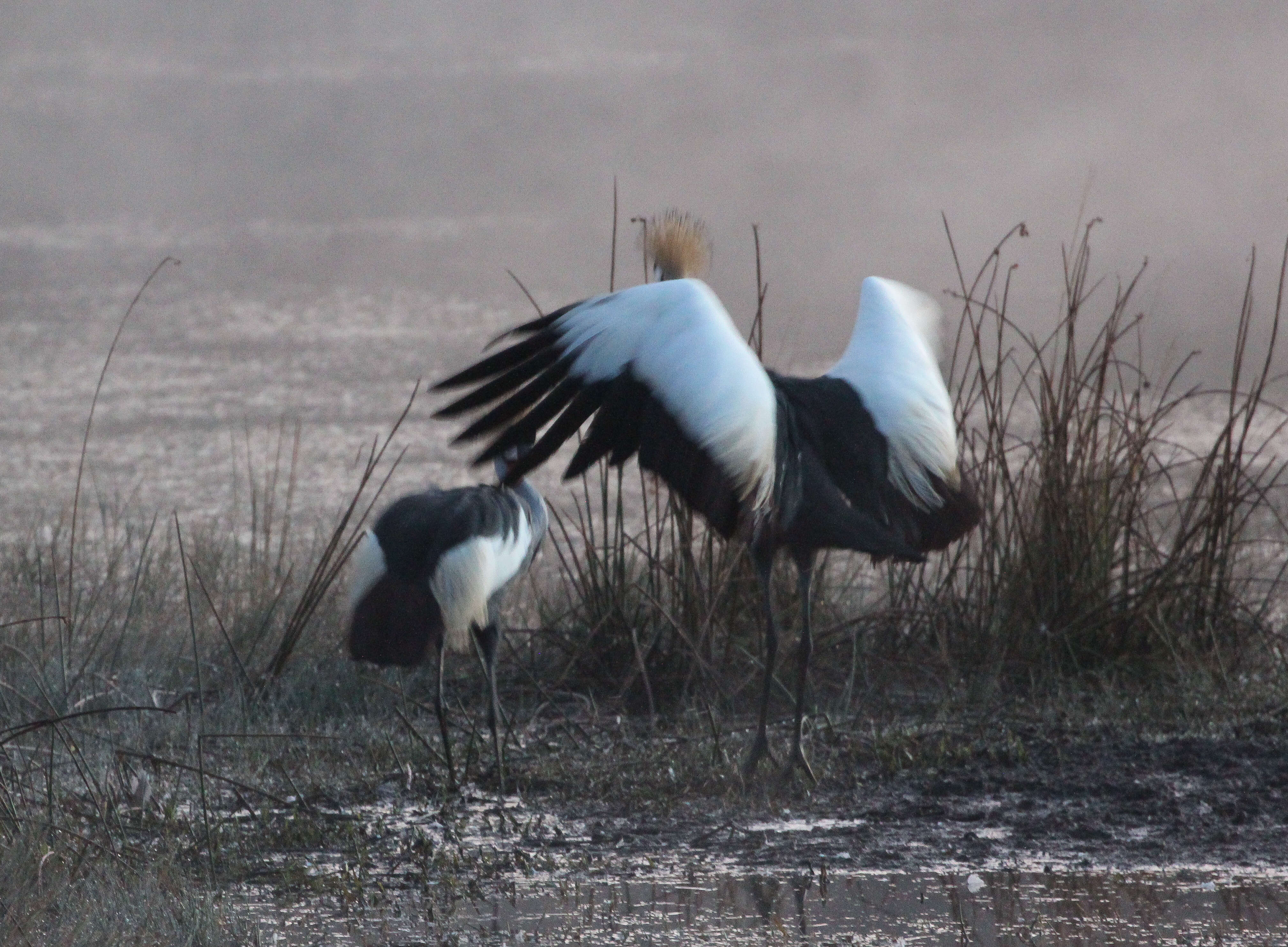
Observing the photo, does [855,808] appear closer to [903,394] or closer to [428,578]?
[903,394]

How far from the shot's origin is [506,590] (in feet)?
24.6

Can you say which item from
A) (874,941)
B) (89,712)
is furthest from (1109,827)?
(89,712)

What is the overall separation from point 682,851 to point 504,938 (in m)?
0.76

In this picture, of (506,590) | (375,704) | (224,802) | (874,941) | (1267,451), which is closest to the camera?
(874,941)

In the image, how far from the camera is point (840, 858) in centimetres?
401

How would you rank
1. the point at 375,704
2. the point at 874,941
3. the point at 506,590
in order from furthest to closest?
1. the point at 506,590
2. the point at 375,704
3. the point at 874,941

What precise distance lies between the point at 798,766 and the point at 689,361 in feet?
4.62

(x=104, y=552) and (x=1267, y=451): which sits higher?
(x=1267, y=451)

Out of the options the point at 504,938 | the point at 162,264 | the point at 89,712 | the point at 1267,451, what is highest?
the point at 162,264

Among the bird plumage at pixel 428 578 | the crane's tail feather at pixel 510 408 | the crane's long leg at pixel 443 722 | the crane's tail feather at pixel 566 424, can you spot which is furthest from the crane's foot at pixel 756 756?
the crane's tail feather at pixel 510 408

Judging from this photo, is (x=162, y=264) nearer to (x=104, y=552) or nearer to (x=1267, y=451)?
(x=104, y=552)

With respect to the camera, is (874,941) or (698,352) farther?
(698,352)

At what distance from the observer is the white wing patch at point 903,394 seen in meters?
4.61

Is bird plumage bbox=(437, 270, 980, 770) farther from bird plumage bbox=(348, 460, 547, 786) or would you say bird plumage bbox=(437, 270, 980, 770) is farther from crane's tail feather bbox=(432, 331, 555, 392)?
bird plumage bbox=(348, 460, 547, 786)
